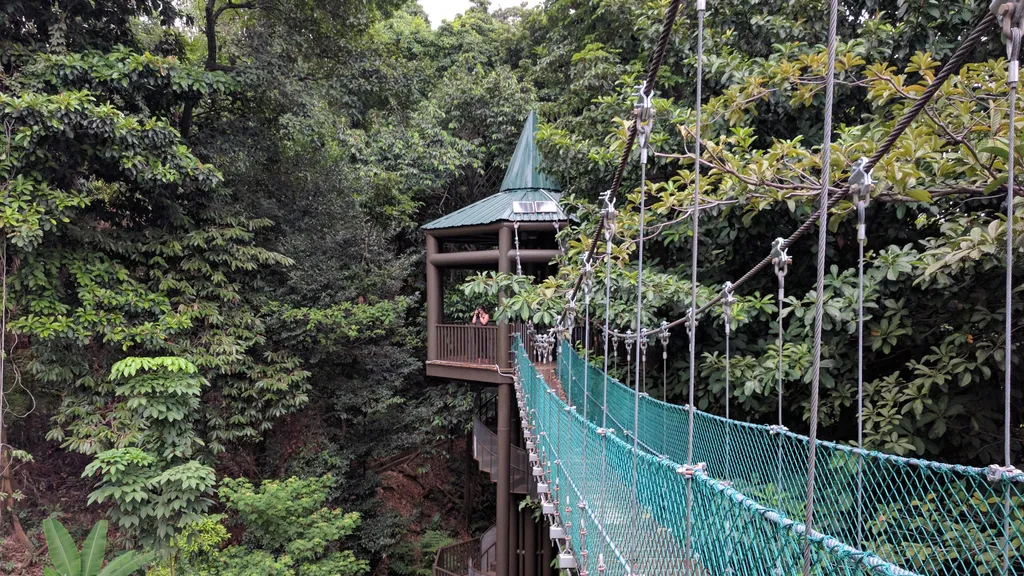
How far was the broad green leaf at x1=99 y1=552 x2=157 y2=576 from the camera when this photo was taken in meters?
4.29

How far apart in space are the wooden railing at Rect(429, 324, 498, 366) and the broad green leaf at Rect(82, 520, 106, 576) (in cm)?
319

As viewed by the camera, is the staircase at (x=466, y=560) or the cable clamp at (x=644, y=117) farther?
the staircase at (x=466, y=560)

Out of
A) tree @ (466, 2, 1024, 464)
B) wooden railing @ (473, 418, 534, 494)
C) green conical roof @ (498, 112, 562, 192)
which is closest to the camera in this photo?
tree @ (466, 2, 1024, 464)

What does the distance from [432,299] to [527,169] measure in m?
1.70

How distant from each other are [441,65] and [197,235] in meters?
5.52

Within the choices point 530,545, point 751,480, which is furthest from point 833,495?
point 530,545

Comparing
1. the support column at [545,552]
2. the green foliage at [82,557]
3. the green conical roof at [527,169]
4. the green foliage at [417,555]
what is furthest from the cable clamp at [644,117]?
the green foliage at [417,555]

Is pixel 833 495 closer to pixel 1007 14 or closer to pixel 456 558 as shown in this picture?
pixel 1007 14

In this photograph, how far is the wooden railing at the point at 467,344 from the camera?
6.30 m

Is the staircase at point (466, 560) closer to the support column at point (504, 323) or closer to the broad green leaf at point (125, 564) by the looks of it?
the support column at point (504, 323)

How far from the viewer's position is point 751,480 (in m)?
2.92

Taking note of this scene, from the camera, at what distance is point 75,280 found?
16.2 feet

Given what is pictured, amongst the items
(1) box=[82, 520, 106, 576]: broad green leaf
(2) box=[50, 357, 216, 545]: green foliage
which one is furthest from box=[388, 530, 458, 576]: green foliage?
(1) box=[82, 520, 106, 576]: broad green leaf

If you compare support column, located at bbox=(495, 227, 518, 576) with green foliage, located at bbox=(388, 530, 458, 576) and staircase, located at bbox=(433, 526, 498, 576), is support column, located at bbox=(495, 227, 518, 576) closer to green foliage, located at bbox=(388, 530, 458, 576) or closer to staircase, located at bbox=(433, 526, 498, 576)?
staircase, located at bbox=(433, 526, 498, 576)
